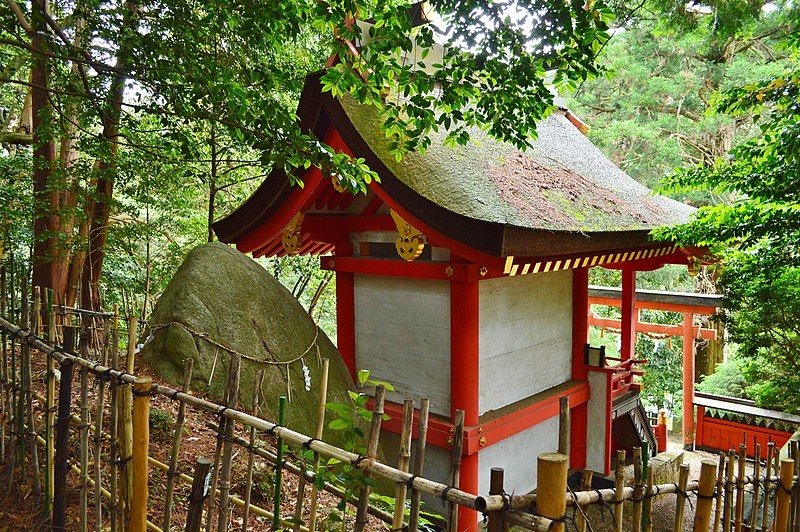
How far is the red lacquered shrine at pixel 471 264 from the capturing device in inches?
158

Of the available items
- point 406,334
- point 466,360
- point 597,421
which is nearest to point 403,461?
point 466,360

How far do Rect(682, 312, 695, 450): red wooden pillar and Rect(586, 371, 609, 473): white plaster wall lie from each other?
378cm

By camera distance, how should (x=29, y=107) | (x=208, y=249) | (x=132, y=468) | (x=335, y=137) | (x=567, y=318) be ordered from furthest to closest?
(x=29, y=107) → (x=567, y=318) → (x=208, y=249) → (x=335, y=137) → (x=132, y=468)

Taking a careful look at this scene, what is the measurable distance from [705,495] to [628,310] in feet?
16.6

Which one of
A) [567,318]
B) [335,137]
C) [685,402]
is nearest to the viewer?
[335,137]

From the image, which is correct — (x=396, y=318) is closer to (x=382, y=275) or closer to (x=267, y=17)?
(x=382, y=275)

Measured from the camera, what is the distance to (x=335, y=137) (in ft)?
14.1

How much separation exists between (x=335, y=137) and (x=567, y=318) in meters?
3.40

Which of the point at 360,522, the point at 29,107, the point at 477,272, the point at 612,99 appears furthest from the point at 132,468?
the point at 612,99

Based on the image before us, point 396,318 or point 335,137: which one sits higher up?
point 335,137

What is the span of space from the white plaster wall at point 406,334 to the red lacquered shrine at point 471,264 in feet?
0.05

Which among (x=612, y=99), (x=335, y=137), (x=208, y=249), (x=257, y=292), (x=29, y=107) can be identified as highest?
(x=612, y=99)

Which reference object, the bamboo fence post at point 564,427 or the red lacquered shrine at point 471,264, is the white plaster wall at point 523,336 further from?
the bamboo fence post at point 564,427

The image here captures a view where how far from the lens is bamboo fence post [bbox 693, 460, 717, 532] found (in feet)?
7.11
